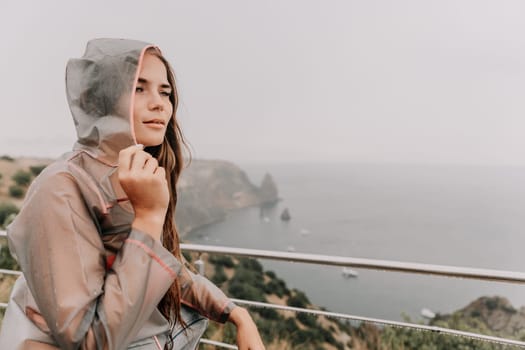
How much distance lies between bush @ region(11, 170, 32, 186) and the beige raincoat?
1155 inches

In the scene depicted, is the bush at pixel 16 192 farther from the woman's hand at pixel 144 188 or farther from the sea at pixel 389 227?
the woman's hand at pixel 144 188

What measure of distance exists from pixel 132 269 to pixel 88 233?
0.27 feet

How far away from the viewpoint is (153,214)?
2.13 ft

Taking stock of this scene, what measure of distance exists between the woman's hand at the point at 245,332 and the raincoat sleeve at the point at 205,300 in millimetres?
17

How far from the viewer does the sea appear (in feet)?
152

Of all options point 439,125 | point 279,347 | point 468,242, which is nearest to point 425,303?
point 468,242

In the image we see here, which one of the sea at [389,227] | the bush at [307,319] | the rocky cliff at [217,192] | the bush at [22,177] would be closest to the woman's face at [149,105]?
the bush at [307,319]

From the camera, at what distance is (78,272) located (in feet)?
1.93

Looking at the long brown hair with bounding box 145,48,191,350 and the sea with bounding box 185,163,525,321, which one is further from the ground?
the long brown hair with bounding box 145,48,191,350

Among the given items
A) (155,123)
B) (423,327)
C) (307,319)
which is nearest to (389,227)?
(307,319)

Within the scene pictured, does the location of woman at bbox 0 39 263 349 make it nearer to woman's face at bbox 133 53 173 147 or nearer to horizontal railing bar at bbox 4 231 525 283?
woman's face at bbox 133 53 173 147

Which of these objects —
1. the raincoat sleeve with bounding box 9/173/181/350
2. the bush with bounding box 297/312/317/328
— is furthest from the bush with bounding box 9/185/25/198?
the raincoat sleeve with bounding box 9/173/181/350

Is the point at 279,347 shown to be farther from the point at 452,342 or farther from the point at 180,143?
the point at 180,143

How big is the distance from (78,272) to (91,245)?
48mm
